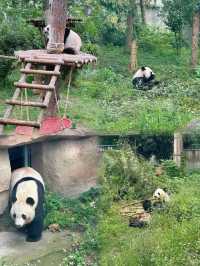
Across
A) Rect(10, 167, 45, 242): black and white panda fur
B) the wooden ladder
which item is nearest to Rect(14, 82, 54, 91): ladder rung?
the wooden ladder

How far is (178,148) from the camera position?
13.3m

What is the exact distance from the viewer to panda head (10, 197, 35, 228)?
10.9 metres

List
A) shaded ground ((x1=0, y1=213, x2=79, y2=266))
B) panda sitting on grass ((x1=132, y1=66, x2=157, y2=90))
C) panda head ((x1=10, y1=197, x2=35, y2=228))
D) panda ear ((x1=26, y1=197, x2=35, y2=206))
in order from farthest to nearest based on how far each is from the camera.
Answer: panda sitting on grass ((x1=132, y1=66, x2=157, y2=90)) < panda ear ((x1=26, y1=197, x2=35, y2=206)) < panda head ((x1=10, y1=197, x2=35, y2=228)) < shaded ground ((x1=0, y1=213, x2=79, y2=266))

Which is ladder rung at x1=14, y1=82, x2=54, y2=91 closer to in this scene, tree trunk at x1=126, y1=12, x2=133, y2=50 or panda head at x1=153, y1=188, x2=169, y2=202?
panda head at x1=153, y1=188, x2=169, y2=202

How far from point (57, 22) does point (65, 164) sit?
2859mm

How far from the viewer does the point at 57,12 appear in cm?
1136

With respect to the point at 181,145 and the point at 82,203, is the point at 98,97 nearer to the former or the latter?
the point at 181,145

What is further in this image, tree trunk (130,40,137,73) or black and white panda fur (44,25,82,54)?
tree trunk (130,40,137,73)

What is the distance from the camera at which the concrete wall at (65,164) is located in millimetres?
12664

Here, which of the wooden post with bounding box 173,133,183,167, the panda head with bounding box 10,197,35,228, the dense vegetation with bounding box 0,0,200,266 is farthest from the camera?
the wooden post with bounding box 173,133,183,167

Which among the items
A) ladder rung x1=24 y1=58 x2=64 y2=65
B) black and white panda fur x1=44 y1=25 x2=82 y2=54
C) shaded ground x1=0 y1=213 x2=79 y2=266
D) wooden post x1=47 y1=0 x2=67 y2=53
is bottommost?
shaded ground x1=0 y1=213 x2=79 y2=266

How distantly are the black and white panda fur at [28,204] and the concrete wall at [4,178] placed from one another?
13 centimetres

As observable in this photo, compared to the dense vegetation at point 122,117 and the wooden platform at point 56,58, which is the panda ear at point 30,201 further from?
the wooden platform at point 56,58

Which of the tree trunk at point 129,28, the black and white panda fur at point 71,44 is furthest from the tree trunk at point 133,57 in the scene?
the black and white panda fur at point 71,44
